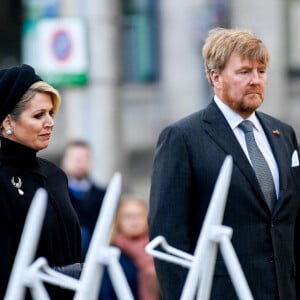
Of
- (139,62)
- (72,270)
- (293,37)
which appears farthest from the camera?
(139,62)

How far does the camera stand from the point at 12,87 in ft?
18.7

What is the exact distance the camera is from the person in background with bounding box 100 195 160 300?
970 cm

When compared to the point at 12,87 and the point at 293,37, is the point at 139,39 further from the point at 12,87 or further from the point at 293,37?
the point at 12,87

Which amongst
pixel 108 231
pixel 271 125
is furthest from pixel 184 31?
pixel 108 231

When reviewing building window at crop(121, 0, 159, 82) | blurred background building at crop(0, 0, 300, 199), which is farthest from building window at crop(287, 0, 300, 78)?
building window at crop(121, 0, 159, 82)

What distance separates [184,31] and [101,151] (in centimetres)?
236

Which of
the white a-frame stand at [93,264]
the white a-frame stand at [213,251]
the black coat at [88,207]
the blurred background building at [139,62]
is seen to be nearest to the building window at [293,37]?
the blurred background building at [139,62]

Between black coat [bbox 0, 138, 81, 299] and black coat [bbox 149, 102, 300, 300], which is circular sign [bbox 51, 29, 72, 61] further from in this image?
black coat [bbox 0, 138, 81, 299]

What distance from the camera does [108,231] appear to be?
14.6 ft

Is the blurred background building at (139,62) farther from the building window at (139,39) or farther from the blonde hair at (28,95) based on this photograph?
the blonde hair at (28,95)

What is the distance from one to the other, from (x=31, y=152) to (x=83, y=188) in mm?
4698

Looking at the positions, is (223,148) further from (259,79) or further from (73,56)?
(73,56)

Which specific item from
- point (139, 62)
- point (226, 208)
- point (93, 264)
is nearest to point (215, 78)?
point (226, 208)

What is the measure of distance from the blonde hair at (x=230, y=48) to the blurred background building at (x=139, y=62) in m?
6.66
